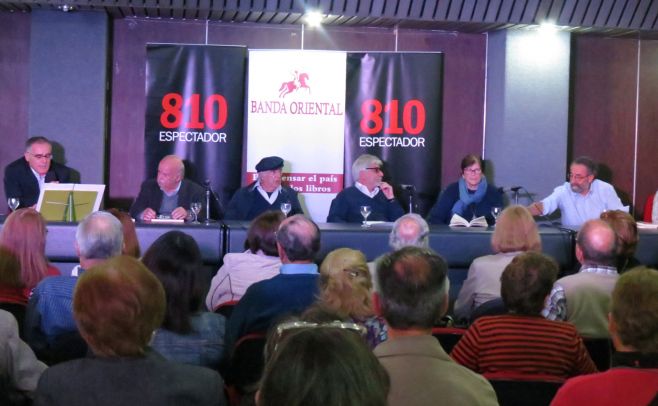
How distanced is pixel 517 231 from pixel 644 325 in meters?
1.96

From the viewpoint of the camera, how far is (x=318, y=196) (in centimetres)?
762

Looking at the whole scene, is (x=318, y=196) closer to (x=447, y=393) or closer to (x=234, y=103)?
(x=234, y=103)

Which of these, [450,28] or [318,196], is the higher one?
[450,28]

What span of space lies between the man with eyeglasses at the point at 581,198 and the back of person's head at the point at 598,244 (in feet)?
10.9

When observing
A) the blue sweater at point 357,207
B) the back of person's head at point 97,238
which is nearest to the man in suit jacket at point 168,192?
the blue sweater at point 357,207

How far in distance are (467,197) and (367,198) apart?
82cm

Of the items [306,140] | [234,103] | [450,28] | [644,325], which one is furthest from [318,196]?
[644,325]

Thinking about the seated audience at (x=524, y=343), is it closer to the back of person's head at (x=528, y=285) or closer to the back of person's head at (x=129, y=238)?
the back of person's head at (x=528, y=285)

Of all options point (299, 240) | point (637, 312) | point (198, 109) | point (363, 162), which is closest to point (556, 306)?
point (299, 240)

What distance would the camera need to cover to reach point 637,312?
2160 millimetres

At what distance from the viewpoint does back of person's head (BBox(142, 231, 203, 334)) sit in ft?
9.41

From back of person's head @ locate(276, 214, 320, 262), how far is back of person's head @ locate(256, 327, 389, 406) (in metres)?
2.29

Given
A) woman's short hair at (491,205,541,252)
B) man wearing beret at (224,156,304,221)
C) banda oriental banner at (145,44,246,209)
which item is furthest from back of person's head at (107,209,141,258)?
banda oriental banner at (145,44,246,209)

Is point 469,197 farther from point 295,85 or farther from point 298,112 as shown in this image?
point 295,85
